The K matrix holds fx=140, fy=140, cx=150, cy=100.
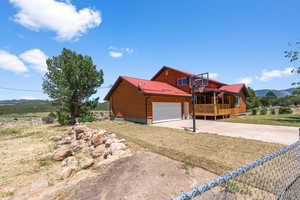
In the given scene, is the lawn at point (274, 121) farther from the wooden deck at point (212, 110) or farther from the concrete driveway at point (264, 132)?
the concrete driveway at point (264, 132)

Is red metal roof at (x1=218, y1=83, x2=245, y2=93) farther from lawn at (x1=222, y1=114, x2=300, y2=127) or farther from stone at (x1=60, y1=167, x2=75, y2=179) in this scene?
stone at (x1=60, y1=167, x2=75, y2=179)

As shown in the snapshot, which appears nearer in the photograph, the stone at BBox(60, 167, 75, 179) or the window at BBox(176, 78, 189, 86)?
the stone at BBox(60, 167, 75, 179)

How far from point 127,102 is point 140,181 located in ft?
36.8

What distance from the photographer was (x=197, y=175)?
3.35m

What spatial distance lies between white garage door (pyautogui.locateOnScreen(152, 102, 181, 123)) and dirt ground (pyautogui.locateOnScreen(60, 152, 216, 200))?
8.64 metres

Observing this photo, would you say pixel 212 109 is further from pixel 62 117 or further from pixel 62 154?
pixel 62 117

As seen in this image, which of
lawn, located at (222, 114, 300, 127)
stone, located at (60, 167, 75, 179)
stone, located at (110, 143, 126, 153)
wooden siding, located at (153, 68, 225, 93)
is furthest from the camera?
wooden siding, located at (153, 68, 225, 93)

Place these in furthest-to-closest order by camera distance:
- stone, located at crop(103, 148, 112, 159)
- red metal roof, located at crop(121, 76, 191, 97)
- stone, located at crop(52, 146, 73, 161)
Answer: red metal roof, located at crop(121, 76, 191, 97) → stone, located at crop(52, 146, 73, 161) → stone, located at crop(103, 148, 112, 159)

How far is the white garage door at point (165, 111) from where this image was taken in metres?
12.7

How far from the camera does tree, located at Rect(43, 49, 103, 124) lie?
44.8ft

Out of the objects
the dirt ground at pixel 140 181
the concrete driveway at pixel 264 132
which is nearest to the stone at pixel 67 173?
the dirt ground at pixel 140 181

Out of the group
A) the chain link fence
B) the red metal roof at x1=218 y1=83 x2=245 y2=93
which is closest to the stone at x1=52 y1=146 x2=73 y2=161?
the chain link fence

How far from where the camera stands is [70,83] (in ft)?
45.7

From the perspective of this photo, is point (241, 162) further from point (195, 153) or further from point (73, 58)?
point (73, 58)
